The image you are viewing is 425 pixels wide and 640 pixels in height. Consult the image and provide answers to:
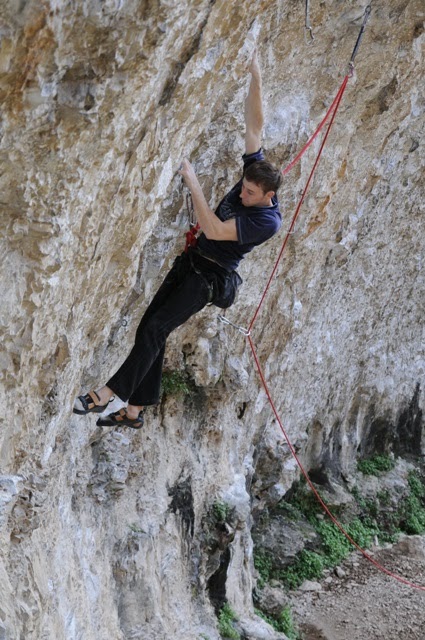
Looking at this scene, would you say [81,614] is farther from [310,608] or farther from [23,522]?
[310,608]

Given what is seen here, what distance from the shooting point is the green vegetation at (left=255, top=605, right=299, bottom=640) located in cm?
1043

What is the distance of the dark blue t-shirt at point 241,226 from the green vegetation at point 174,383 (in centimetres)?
301

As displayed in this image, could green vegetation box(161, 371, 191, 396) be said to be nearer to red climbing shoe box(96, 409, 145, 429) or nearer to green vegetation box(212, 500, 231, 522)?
green vegetation box(212, 500, 231, 522)

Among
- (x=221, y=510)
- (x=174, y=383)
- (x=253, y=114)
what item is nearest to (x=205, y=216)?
(x=253, y=114)

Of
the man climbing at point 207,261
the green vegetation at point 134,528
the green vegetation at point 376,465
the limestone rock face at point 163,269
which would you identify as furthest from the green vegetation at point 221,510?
the green vegetation at point 376,465

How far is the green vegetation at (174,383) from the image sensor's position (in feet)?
27.1

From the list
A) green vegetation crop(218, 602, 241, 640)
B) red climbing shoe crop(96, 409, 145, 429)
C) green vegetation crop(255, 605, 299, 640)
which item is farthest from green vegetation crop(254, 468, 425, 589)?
red climbing shoe crop(96, 409, 145, 429)

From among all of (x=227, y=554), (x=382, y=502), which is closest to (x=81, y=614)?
(x=227, y=554)

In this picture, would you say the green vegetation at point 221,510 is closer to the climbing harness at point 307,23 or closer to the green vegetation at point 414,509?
the climbing harness at point 307,23

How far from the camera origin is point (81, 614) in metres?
5.91

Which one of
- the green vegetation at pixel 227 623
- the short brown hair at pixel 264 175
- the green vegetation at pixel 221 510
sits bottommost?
the green vegetation at pixel 227 623

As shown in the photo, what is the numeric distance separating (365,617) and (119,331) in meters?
7.33

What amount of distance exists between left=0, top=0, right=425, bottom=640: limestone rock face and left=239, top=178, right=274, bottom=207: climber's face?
44 centimetres

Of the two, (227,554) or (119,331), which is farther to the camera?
(227,554)
